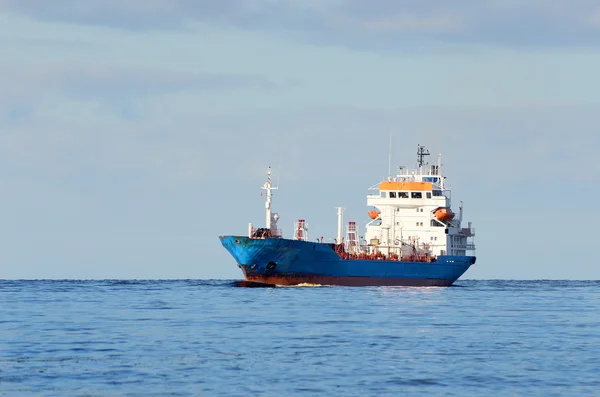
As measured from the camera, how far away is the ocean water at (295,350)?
32.8m

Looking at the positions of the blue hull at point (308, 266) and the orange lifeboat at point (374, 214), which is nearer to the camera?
the blue hull at point (308, 266)

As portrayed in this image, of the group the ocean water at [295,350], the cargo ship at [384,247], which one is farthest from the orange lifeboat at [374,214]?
the ocean water at [295,350]

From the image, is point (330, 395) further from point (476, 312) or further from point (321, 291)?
point (321, 291)

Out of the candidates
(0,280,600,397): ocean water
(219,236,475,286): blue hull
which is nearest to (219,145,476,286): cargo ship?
(219,236,475,286): blue hull

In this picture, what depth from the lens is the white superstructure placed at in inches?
4176

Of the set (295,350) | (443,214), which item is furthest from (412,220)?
(295,350)

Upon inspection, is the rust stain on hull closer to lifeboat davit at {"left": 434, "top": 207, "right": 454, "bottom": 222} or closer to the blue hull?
the blue hull

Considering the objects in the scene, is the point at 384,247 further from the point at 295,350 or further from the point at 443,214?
the point at 295,350

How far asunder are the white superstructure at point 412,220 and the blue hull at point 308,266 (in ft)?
13.6

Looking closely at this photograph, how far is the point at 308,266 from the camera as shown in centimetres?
9362

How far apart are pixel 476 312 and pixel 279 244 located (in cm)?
2680

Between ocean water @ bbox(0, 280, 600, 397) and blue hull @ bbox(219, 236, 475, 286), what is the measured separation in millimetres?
19764

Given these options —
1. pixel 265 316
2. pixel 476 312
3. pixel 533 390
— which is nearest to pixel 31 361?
pixel 533 390

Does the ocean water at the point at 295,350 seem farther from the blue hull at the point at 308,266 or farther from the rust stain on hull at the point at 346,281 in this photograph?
the rust stain on hull at the point at 346,281
